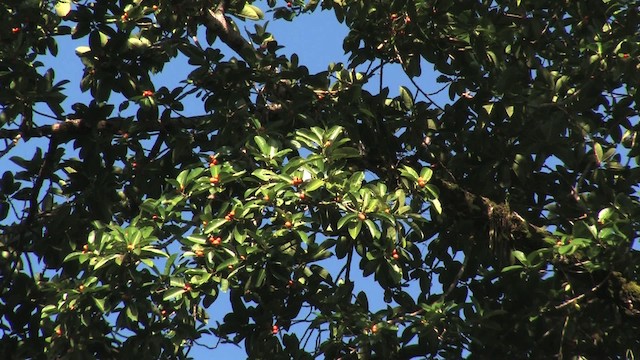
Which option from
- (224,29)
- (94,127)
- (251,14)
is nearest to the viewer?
(94,127)

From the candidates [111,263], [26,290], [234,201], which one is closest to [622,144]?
[234,201]

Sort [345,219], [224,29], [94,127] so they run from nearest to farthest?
1. [345,219]
2. [94,127]
3. [224,29]

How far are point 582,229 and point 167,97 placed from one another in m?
2.46

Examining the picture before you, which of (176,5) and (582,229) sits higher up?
(176,5)

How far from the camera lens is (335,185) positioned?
4980 mm

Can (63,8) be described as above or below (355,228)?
above

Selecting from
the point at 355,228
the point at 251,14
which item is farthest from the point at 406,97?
the point at 355,228

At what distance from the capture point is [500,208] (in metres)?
6.04

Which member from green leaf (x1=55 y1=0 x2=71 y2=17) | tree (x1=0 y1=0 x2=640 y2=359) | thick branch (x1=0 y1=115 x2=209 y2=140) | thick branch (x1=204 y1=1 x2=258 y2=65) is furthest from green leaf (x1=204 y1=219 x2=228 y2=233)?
green leaf (x1=55 y1=0 x2=71 y2=17)

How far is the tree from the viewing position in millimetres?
5125

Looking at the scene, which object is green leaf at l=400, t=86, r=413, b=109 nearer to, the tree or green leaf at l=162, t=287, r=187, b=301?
the tree

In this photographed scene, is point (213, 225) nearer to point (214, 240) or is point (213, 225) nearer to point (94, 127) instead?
point (214, 240)

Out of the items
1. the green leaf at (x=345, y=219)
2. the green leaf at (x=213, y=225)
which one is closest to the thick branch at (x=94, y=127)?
the green leaf at (x=213, y=225)

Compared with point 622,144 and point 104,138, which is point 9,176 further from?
point 622,144
